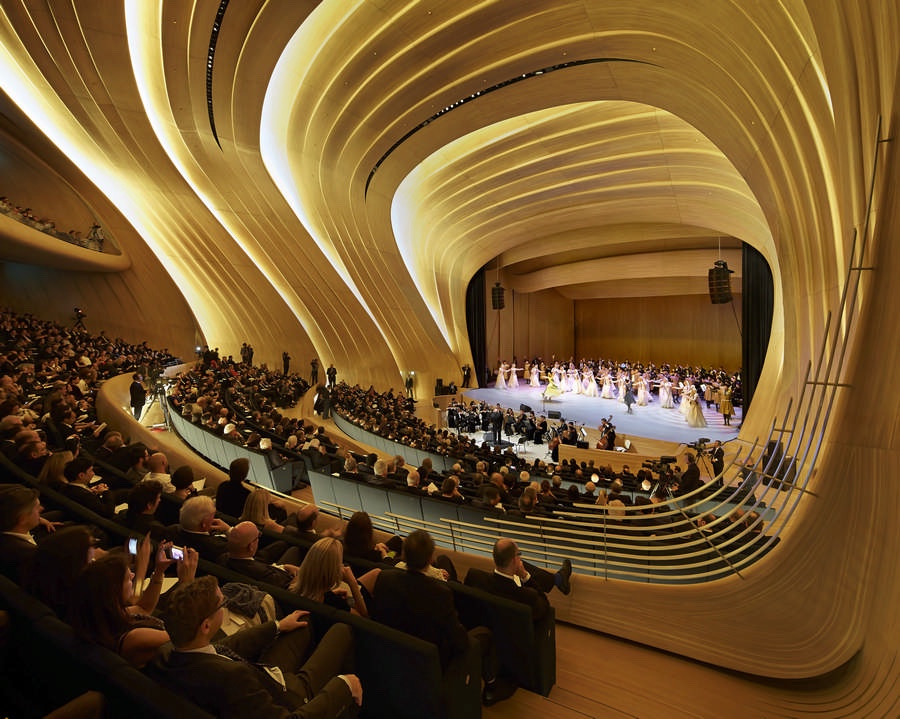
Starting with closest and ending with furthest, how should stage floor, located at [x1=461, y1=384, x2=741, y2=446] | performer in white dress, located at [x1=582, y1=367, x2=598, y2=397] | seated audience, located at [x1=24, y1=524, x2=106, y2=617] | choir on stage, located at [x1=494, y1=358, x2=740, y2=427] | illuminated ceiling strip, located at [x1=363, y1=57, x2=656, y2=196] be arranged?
seated audience, located at [x1=24, y1=524, x2=106, y2=617] < illuminated ceiling strip, located at [x1=363, y1=57, x2=656, y2=196] < stage floor, located at [x1=461, y1=384, x2=741, y2=446] < choir on stage, located at [x1=494, y1=358, x2=740, y2=427] < performer in white dress, located at [x1=582, y1=367, x2=598, y2=397]

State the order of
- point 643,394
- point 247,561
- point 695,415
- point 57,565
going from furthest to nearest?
1. point 643,394
2. point 695,415
3. point 247,561
4. point 57,565

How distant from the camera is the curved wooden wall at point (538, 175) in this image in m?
3.02

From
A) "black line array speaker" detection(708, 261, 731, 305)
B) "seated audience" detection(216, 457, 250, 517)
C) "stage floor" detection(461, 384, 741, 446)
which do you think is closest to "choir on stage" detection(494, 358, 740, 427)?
"stage floor" detection(461, 384, 741, 446)

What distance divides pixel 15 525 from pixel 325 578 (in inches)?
51.0

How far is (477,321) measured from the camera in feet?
89.1

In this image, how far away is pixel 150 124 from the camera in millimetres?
11773

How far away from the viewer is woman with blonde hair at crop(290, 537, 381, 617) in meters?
2.17

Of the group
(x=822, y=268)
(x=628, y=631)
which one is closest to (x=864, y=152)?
(x=822, y=268)

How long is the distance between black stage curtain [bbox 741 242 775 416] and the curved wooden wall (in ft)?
4.73

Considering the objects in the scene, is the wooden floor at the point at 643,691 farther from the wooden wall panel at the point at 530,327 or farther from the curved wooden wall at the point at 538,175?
the wooden wall panel at the point at 530,327

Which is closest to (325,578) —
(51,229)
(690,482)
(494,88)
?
(690,482)

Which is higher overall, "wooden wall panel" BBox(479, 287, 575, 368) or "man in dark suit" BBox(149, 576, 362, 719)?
"wooden wall panel" BBox(479, 287, 575, 368)

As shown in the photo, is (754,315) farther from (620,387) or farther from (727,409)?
(620,387)

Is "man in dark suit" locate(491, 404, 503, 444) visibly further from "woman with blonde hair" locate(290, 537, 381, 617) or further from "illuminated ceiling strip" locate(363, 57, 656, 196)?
"woman with blonde hair" locate(290, 537, 381, 617)
